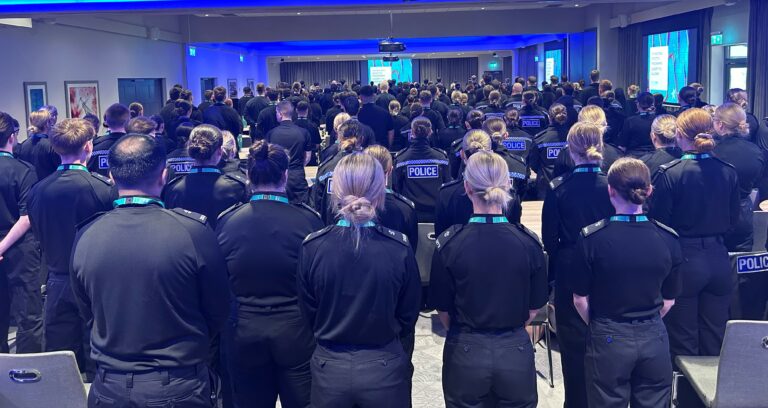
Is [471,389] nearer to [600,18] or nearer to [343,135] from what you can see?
[343,135]

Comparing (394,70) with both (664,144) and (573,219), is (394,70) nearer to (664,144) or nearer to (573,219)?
(664,144)

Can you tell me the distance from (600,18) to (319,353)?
15900 mm

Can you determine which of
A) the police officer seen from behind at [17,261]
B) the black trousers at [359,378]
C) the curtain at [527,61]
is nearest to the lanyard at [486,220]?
the black trousers at [359,378]

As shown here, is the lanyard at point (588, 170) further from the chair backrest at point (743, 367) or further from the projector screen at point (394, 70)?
the projector screen at point (394, 70)

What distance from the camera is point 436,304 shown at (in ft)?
9.63

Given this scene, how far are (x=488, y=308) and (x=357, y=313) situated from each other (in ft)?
1.75

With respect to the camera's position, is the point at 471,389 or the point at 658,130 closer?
the point at 471,389

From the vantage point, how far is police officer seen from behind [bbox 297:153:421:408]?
103 inches

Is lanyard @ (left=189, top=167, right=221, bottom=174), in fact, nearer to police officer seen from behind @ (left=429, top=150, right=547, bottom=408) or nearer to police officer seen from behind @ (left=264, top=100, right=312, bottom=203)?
police officer seen from behind @ (left=429, top=150, right=547, bottom=408)

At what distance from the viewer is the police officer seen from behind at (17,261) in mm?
4469

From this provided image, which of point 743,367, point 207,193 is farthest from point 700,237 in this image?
point 207,193

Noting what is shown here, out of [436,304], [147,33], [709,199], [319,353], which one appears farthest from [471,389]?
[147,33]

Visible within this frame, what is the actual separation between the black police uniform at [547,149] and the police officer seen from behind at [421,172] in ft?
4.82

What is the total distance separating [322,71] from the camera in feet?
117
